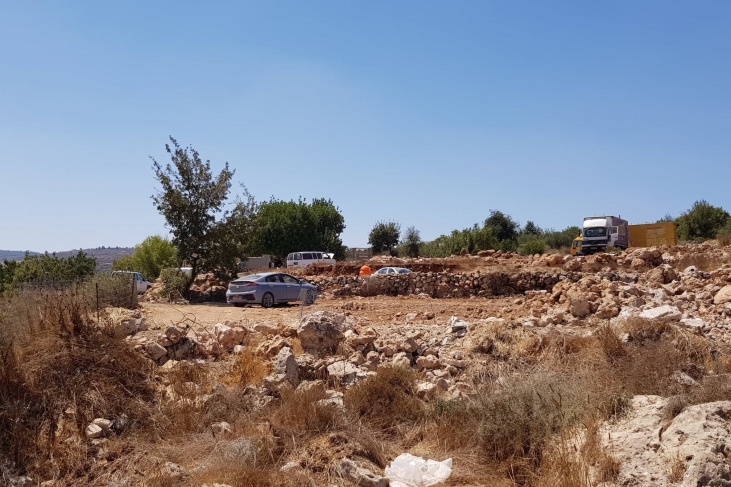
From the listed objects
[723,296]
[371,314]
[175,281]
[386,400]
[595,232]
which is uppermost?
[595,232]

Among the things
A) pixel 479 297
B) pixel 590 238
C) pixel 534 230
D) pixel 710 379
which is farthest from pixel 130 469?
pixel 534 230

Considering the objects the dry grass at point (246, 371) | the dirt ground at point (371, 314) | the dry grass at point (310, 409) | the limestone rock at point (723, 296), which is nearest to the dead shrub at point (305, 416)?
the dry grass at point (310, 409)

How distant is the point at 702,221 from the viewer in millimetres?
54938

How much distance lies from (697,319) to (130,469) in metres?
9.91

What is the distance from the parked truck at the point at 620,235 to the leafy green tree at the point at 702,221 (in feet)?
28.4

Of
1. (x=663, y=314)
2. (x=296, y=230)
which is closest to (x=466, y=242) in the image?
(x=296, y=230)

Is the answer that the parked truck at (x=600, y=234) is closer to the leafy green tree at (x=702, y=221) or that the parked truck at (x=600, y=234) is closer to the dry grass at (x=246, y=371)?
the leafy green tree at (x=702, y=221)

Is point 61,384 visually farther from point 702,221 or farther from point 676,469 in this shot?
point 702,221

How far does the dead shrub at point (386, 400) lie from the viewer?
350 inches

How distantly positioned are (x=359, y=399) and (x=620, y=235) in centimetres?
3919

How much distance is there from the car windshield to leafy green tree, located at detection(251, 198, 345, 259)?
29704 millimetres

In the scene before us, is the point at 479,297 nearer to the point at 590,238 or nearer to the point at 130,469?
the point at 590,238

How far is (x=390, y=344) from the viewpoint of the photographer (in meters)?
11.3

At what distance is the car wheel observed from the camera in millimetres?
24391
